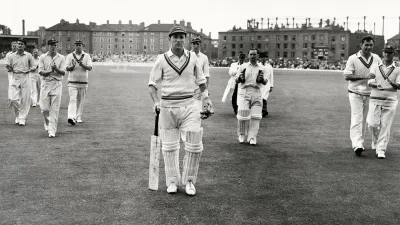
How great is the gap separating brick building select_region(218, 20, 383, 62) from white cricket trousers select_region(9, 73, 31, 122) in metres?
127

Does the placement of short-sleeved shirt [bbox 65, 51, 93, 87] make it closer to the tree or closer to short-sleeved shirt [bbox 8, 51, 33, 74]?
short-sleeved shirt [bbox 8, 51, 33, 74]

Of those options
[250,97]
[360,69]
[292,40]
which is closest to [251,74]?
[250,97]

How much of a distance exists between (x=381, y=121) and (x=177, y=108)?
4713 millimetres

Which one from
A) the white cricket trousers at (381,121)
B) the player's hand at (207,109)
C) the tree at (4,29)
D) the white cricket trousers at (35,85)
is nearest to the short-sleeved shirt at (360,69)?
the white cricket trousers at (381,121)

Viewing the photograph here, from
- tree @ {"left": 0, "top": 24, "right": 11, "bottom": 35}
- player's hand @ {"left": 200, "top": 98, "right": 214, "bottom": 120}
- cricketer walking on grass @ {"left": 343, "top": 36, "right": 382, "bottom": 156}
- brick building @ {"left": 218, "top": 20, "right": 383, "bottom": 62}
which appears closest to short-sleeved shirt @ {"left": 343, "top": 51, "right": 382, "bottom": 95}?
cricketer walking on grass @ {"left": 343, "top": 36, "right": 382, "bottom": 156}

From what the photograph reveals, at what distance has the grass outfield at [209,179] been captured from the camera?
5.77 metres

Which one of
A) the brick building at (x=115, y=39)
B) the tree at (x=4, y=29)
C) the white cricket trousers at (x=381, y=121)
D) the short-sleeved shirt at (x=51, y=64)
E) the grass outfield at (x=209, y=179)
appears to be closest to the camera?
the grass outfield at (x=209, y=179)

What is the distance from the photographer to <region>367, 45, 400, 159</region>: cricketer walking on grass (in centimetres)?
954

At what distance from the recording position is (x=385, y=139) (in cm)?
953

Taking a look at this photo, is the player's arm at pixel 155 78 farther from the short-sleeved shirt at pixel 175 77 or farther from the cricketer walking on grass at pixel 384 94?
the cricketer walking on grass at pixel 384 94

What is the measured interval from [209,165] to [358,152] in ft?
9.60

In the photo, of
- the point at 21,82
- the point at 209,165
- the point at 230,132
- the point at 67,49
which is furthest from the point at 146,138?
the point at 67,49

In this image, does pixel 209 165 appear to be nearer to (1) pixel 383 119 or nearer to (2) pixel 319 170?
(2) pixel 319 170

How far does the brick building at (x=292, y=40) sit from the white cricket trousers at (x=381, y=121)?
5057 inches
